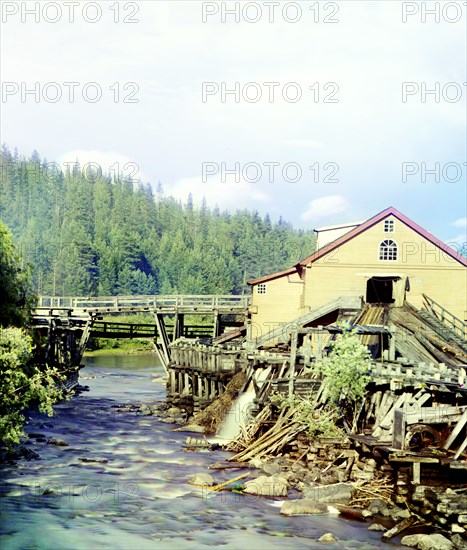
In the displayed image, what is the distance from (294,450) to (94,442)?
31.2 ft

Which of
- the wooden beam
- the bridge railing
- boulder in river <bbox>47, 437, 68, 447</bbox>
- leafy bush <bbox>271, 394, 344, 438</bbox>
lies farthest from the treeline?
the wooden beam

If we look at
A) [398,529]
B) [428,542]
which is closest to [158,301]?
[398,529]

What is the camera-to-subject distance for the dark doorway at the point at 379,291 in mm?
45469

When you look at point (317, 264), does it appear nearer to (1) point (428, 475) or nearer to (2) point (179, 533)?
(1) point (428, 475)

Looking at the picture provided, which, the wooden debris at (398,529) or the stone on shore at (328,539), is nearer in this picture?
the stone on shore at (328,539)

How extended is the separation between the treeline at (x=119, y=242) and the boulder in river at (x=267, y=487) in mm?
90022

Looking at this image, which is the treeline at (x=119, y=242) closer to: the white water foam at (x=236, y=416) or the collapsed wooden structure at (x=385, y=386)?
the collapsed wooden structure at (x=385, y=386)

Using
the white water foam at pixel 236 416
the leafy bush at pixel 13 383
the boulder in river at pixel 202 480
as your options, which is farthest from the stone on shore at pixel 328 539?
the white water foam at pixel 236 416

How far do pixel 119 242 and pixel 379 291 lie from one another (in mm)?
104990

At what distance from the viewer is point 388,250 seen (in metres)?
44.4

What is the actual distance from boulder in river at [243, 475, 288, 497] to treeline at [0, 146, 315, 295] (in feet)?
295

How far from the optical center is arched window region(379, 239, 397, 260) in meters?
44.4

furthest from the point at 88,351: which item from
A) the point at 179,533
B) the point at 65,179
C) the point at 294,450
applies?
the point at 65,179

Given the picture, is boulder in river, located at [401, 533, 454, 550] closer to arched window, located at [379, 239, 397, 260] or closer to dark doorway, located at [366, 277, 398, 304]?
dark doorway, located at [366, 277, 398, 304]
